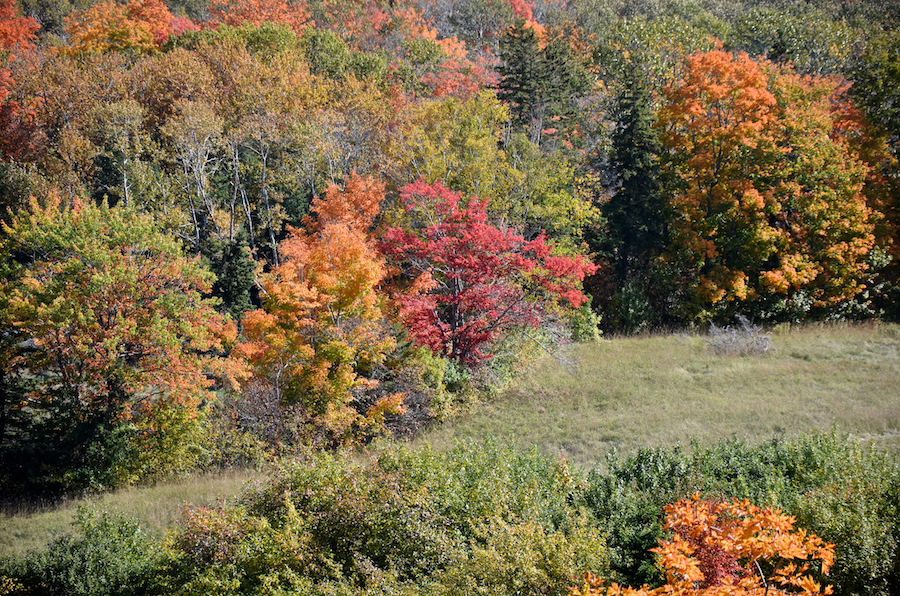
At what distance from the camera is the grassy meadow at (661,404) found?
649 inches

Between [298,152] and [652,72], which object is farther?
[652,72]

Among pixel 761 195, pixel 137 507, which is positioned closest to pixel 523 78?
pixel 761 195

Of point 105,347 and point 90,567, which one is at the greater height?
point 105,347

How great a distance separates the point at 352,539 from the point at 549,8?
57.4m

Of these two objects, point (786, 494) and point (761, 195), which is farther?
point (761, 195)

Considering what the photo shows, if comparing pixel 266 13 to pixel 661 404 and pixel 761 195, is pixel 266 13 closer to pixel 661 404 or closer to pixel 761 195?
pixel 761 195

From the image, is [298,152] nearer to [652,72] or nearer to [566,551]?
[652,72]

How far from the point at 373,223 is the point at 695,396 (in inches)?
621

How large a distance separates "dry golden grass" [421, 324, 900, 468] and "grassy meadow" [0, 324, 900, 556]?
0.11 feet

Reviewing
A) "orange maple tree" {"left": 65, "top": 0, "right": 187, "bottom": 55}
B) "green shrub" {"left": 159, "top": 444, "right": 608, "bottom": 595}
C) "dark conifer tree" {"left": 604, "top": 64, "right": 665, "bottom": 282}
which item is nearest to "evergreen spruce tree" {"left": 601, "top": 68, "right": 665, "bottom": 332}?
"dark conifer tree" {"left": 604, "top": 64, "right": 665, "bottom": 282}

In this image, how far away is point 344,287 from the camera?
20.5 metres

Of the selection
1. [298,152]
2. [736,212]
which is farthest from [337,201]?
[736,212]

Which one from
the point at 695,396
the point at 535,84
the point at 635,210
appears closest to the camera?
the point at 695,396

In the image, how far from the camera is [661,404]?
66.3 feet
